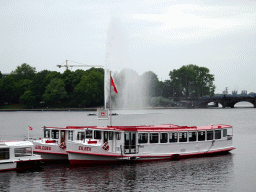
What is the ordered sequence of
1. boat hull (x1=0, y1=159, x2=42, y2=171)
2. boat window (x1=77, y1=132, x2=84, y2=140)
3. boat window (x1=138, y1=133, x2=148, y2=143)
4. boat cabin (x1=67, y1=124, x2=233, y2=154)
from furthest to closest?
1. boat window (x1=77, y1=132, x2=84, y2=140)
2. boat window (x1=138, y1=133, x2=148, y2=143)
3. boat cabin (x1=67, y1=124, x2=233, y2=154)
4. boat hull (x1=0, y1=159, x2=42, y2=171)

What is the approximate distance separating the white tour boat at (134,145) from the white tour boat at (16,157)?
4.12m

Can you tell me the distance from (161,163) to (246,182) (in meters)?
10.5

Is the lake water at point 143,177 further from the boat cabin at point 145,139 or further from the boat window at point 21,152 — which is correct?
the boat window at point 21,152

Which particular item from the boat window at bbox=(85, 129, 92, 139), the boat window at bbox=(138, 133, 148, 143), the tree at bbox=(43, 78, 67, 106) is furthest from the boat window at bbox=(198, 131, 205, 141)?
the tree at bbox=(43, 78, 67, 106)

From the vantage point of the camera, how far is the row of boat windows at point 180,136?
41875 millimetres

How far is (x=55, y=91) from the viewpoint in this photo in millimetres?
190250

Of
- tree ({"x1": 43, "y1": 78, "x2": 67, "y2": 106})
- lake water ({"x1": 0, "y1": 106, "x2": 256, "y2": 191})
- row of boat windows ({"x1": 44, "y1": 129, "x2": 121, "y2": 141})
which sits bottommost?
lake water ({"x1": 0, "y1": 106, "x2": 256, "y2": 191})

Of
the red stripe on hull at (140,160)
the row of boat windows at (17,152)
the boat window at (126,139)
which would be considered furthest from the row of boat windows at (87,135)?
the row of boat windows at (17,152)

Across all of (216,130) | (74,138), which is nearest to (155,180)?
(74,138)

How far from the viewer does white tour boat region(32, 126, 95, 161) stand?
4228 centimetres

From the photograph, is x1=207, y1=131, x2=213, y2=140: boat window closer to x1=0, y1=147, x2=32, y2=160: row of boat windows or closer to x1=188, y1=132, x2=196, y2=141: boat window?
x1=188, y1=132, x2=196, y2=141: boat window

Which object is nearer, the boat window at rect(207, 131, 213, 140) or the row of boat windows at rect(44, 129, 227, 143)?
the row of boat windows at rect(44, 129, 227, 143)

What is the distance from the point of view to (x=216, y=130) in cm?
4769

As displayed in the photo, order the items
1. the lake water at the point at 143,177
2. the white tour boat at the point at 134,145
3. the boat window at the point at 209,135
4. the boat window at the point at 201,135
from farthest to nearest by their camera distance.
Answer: the boat window at the point at 209,135
the boat window at the point at 201,135
the white tour boat at the point at 134,145
the lake water at the point at 143,177
